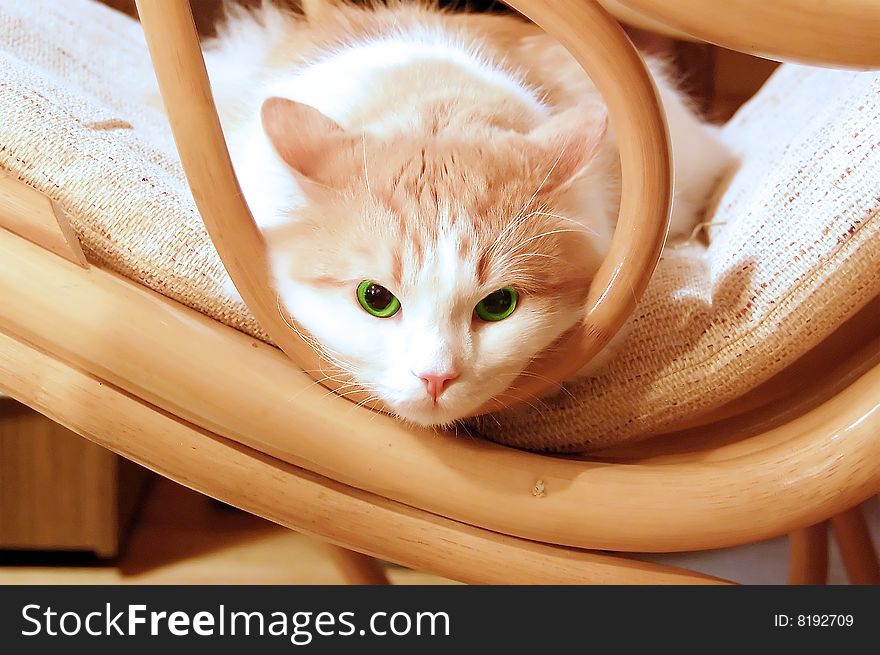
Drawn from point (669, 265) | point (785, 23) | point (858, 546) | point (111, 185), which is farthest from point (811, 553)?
point (111, 185)

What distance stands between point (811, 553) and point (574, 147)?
0.85 meters

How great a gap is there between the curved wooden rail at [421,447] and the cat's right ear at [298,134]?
0.17 metres

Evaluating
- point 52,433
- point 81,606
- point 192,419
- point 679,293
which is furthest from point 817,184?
point 52,433

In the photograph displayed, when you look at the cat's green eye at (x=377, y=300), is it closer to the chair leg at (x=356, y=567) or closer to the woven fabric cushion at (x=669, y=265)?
the woven fabric cushion at (x=669, y=265)

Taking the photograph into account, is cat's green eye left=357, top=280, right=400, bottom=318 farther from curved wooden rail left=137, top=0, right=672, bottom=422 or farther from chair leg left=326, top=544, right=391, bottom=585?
chair leg left=326, top=544, right=391, bottom=585

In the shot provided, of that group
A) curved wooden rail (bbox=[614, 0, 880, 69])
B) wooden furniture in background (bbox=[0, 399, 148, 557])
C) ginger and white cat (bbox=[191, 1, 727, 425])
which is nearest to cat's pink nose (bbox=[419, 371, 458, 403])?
ginger and white cat (bbox=[191, 1, 727, 425])

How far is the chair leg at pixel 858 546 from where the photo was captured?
117 cm

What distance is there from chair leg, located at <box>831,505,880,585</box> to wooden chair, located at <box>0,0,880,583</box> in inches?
21.9

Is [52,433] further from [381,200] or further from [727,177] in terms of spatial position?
[727,177]

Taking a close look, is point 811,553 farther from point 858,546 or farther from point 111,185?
point 111,185

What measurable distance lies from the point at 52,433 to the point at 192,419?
0.85 metres

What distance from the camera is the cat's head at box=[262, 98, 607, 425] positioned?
2.07ft

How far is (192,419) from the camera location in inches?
26.9

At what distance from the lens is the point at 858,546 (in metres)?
1.18
